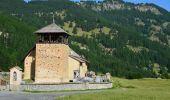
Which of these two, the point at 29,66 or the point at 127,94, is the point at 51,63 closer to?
the point at 29,66

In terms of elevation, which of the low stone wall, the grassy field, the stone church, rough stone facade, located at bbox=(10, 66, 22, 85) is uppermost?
the stone church

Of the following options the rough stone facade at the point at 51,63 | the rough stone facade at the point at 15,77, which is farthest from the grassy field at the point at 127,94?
the rough stone facade at the point at 15,77

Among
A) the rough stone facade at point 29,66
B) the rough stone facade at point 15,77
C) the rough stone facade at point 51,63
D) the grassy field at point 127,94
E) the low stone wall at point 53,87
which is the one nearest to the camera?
the grassy field at point 127,94

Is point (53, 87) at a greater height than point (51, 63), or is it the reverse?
point (51, 63)

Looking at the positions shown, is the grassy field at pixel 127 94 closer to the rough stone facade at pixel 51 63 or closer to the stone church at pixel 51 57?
the rough stone facade at pixel 51 63

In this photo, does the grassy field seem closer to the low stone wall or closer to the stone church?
the low stone wall

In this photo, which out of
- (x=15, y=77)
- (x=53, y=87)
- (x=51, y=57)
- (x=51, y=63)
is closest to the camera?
(x=53, y=87)

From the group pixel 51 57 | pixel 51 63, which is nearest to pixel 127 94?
pixel 51 63

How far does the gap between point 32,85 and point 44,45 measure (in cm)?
1436

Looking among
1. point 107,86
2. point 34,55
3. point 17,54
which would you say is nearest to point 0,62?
point 17,54

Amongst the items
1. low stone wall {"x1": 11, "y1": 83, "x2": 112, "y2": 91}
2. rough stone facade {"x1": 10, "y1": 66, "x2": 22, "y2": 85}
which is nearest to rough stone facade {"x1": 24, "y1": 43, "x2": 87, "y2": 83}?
rough stone facade {"x1": 10, "y1": 66, "x2": 22, "y2": 85}

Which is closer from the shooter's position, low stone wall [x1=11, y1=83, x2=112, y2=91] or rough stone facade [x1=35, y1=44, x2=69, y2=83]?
low stone wall [x1=11, y1=83, x2=112, y2=91]

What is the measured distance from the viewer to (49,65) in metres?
81.4

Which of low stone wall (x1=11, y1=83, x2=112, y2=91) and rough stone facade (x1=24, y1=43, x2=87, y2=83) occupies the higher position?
rough stone facade (x1=24, y1=43, x2=87, y2=83)
